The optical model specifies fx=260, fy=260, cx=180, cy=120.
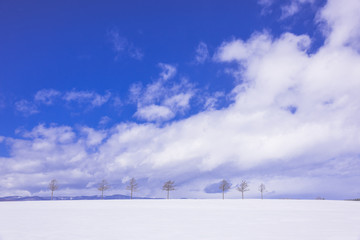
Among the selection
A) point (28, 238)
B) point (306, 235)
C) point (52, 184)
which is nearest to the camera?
point (28, 238)

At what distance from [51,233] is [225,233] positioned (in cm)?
1073

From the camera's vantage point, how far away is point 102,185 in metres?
107

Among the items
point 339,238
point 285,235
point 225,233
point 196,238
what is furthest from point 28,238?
point 339,238

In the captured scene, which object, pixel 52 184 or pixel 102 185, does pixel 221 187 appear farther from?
pixel 52 184

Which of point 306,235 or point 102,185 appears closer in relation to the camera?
point 306,235

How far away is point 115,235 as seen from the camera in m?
15.4

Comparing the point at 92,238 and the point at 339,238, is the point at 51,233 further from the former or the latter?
the point at 339,238

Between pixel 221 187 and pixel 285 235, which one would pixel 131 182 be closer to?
pixel 221 187

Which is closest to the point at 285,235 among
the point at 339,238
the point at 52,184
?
the point at 339,238

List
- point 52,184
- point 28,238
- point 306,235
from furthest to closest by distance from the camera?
point 52,184
point 306,235
point 28,238

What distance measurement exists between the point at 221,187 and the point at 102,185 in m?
49.6

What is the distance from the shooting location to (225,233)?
16.2 meters

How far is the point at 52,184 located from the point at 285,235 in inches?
4333

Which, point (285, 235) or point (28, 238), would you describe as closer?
point (28, 238)
